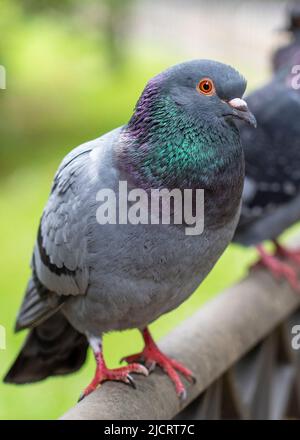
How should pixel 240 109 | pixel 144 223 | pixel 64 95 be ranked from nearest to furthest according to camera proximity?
pixel 240 109, pixel 144 223, pixel 64 95

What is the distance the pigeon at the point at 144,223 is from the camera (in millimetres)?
2090

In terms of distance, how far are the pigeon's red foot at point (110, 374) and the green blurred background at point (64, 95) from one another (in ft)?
4.96

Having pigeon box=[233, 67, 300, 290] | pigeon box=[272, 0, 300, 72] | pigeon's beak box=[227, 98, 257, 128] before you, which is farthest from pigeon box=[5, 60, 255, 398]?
pigeon box=[272, 0, 300, 72]

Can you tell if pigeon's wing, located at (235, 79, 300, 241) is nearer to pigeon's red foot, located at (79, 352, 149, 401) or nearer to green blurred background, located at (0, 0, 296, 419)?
green blurred background, located at (0, 0, 296, 419)

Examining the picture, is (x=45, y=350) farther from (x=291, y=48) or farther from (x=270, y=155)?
(x=291, y=48)

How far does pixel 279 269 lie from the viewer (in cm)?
378

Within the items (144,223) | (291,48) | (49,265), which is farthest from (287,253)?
(144,223)

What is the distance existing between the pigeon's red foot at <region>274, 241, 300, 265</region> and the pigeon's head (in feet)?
7.32

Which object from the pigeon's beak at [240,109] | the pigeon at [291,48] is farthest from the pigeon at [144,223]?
the pigeon at [291,48]

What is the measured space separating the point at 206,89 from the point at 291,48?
2.14 meters

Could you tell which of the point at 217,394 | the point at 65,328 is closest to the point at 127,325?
the point at 65,328

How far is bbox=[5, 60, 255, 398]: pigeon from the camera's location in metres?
2.09

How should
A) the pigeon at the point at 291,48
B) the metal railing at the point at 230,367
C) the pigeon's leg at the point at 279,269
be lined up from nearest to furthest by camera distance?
1. the metal railing at the point at 230,367
2. the pigeon's leg at the point at 279,269
3. the pigeon at the point at 291,48

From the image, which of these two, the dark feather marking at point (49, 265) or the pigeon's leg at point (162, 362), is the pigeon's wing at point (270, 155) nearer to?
the pigeon's leg at point (162, 362)
